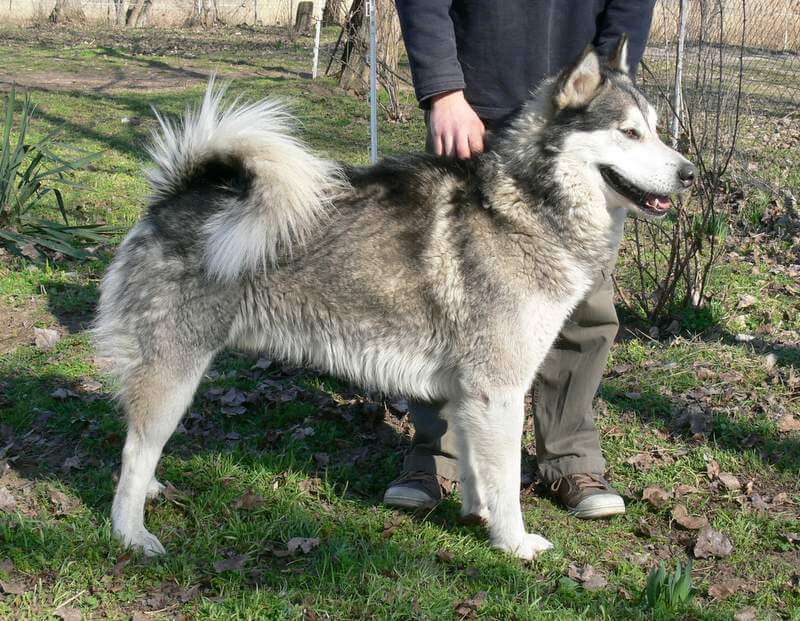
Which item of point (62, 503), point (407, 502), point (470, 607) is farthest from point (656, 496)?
point (62, 503)

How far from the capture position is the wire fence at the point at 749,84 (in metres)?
5.48

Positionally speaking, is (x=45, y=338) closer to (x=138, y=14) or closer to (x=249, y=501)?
(x=249, y=501)

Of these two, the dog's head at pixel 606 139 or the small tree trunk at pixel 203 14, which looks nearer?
the dog's head at pixel 606 139

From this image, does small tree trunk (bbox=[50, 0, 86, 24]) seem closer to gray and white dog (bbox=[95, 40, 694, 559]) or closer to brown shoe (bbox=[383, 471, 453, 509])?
gray and white dog (bbox=[95, 40, 694, 559])

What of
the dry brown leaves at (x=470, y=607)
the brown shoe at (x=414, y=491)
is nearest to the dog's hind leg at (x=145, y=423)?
the brown shoe at (x=414, y=491)

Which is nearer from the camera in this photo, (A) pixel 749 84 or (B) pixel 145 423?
(B) pixel 145 423

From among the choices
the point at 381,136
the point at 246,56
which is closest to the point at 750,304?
the point at 381,136

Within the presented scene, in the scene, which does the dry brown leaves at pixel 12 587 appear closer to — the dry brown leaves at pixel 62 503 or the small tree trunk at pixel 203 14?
the dry brown leaves at pixel 62 503

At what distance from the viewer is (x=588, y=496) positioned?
3.40 metres

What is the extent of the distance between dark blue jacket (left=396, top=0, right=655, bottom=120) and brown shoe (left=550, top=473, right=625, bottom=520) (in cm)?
157

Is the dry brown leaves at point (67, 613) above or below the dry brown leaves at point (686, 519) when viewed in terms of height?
below

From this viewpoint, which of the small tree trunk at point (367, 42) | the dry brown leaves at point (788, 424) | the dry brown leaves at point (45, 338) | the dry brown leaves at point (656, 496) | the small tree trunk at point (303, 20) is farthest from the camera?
the small tree trunk at point (303, 20)

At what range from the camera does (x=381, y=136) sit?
9391 mm

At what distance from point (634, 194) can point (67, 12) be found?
2408cm
